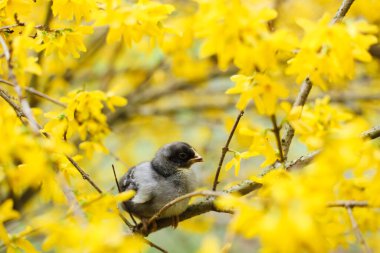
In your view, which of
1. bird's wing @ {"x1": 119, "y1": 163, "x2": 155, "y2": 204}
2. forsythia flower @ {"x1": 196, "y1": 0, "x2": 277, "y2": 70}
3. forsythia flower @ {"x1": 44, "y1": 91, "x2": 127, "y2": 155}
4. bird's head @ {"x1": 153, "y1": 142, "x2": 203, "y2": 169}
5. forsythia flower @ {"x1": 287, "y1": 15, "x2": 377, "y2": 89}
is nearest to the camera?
forsythia flower @ {"x1": 196, "y1": 0, "x2": 277, "y2": 70}

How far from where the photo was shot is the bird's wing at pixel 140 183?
2.10m

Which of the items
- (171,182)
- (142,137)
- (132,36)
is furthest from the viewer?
(142,137)

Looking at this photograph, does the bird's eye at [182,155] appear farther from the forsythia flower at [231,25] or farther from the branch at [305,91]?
the forsythia flower at [231,25]

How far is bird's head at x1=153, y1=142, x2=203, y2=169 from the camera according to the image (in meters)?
2.29

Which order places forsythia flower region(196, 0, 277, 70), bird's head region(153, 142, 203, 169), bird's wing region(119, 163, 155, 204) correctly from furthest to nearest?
bird's head region(153, 142, 203, 169) < bird's wing region(119, 163, 155, 204) < forsythia flower region(196, 0, 277, 70)

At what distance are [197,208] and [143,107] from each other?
196cm

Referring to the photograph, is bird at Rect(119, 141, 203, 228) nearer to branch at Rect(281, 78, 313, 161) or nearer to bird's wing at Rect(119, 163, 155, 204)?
bird's wing at Rect(119, 163, 155, 204)

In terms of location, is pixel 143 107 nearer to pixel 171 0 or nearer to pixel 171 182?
pixel 171 0

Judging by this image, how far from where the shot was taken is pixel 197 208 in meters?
1.86

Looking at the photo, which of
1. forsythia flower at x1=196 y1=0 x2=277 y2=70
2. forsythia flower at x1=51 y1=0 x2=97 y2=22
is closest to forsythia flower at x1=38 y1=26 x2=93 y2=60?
forsythia flower at x1=51 y1=0 x2=97 y2=22

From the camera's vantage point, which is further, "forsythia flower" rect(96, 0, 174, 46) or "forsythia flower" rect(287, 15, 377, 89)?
"forsythia flower" rect(96, 0, 174, 46)

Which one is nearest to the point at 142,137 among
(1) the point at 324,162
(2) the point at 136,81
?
(2) the point at 136,81

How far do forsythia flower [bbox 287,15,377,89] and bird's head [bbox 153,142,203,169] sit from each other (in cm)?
105

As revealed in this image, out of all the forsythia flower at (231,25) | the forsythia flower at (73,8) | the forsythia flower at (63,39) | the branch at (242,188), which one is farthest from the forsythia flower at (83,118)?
the forsythia flower at (231,25)
